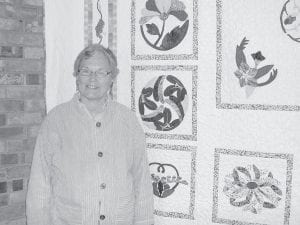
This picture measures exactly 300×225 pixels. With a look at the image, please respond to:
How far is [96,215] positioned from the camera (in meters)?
1.70

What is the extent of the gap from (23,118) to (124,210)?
0.79m

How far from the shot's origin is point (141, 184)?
6.14 feet

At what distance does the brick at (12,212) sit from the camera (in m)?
2.01

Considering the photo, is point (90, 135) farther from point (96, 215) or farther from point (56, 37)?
point (56, 37)

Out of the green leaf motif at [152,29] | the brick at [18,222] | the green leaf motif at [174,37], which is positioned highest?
the green leaf motif at [152,29]

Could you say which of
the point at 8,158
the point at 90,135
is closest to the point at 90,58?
the point at 90,135

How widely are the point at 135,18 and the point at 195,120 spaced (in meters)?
0.65

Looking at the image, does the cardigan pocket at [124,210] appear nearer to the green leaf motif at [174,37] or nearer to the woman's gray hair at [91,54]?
the woman's gray hair at [91,54]

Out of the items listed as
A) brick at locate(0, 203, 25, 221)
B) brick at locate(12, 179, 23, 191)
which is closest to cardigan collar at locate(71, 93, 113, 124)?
brick at locate(12, 179, 23, 191)

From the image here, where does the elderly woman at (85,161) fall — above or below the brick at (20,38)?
below

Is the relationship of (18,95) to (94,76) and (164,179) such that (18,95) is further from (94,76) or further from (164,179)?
(164,179)

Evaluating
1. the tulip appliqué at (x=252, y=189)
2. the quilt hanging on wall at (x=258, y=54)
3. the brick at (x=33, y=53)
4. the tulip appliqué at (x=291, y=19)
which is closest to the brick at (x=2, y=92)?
the brick at (x=33, y=53)

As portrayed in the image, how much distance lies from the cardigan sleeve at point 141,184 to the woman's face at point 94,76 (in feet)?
0.90

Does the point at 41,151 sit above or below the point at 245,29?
below
